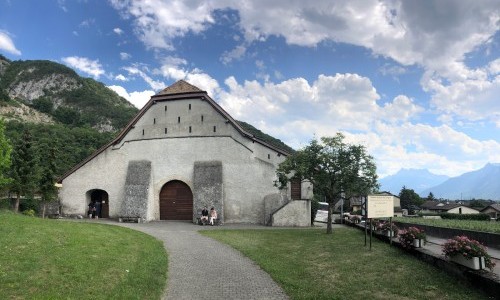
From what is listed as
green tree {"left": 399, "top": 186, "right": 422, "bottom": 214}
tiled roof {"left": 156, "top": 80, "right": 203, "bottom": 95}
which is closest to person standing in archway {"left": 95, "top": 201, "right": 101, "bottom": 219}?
tiled roof {"left": 156, "top": 80, "right": 203, "bottom": 95}

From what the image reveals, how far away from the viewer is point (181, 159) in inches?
1276

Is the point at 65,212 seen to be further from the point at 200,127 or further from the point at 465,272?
the point at 465,272

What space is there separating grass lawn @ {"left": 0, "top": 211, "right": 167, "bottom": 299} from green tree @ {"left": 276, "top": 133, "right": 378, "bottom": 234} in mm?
11116

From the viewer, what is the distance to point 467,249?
956 centimetres

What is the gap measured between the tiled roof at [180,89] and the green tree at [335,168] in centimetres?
1398

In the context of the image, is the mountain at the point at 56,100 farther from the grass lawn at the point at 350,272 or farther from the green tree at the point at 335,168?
the grass lawn at the point at 350,272

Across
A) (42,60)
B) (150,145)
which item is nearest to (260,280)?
(150,145)

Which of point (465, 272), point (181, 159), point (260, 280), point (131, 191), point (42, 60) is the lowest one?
point (260, 280)

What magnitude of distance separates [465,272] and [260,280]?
18.1ft

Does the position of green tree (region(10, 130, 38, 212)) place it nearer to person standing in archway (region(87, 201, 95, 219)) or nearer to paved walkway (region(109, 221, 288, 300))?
person standing in archway (region(87, 201, 95, 219))

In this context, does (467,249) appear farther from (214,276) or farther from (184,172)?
(184,172)

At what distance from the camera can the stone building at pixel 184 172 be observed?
30766 mm

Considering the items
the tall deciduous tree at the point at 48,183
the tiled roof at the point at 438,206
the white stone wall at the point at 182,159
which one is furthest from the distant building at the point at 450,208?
the tall deciduous tree at the point at 48,183

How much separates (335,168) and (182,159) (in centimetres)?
1536
